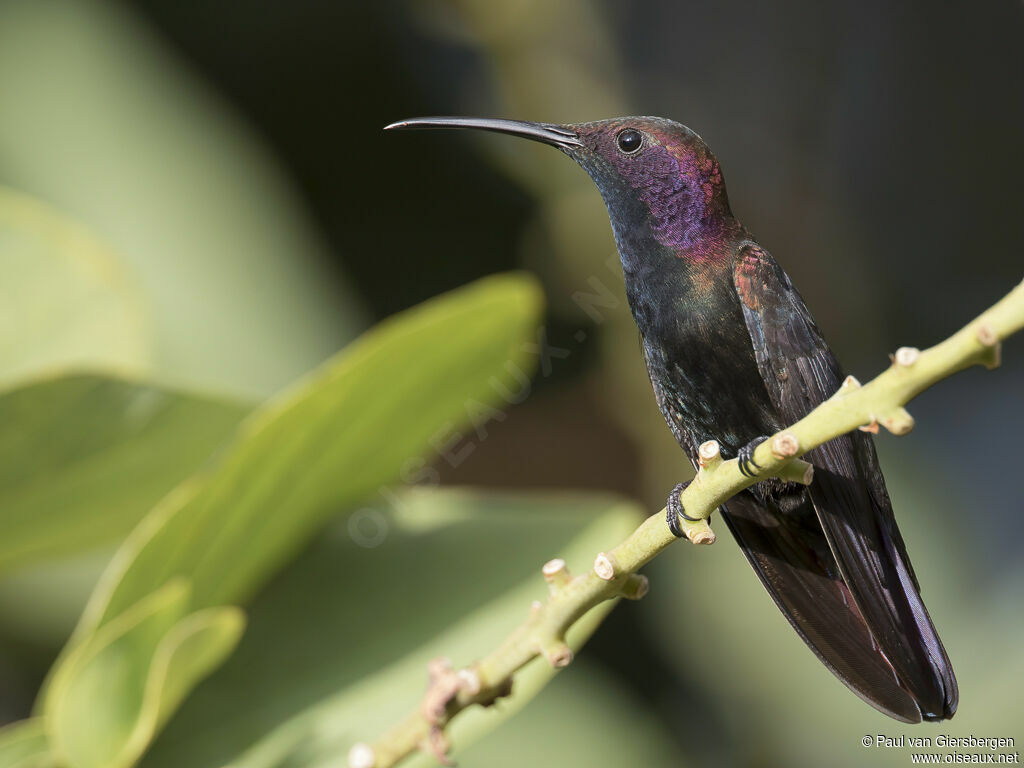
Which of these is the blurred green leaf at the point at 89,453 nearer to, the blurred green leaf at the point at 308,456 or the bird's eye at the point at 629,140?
the blurred green leaf at the point at 308,456

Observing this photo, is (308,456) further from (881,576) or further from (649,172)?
(881,576)

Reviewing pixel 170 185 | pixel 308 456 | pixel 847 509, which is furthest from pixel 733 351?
pixel 170 185

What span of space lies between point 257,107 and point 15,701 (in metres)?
0.81

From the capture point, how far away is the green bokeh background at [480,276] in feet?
2.52

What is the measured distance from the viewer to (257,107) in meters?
1.43

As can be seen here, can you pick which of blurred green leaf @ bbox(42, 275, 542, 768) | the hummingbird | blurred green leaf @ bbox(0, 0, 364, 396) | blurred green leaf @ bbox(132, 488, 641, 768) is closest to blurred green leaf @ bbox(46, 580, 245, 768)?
blurred green leaf @ bbox(42, 275, 542, 768)

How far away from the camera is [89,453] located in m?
0.70

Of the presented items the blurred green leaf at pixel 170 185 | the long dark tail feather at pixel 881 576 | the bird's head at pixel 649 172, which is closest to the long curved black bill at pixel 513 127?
the bird's head at pixel 649 172

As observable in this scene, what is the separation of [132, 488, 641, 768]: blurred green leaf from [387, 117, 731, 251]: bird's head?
27 cm

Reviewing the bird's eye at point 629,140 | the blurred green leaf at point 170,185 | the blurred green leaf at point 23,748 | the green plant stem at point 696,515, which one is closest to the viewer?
the green plant stem at point 696,515

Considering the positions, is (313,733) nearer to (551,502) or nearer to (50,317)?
(551,502)

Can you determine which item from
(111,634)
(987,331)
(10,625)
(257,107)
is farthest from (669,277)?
(257,107)

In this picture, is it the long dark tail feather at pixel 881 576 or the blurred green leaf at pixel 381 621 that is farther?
the blurred green leaf at pixel 381 621

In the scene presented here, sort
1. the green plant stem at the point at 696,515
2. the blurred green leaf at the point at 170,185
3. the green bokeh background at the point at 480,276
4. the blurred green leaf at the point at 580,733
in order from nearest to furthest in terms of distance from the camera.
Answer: the green plant stem at the point at 696,515
the green bokeh background at the point at 480,276
the blurred green leaf at the point at 580,733
the blurred green leaf at the point at 170,185
